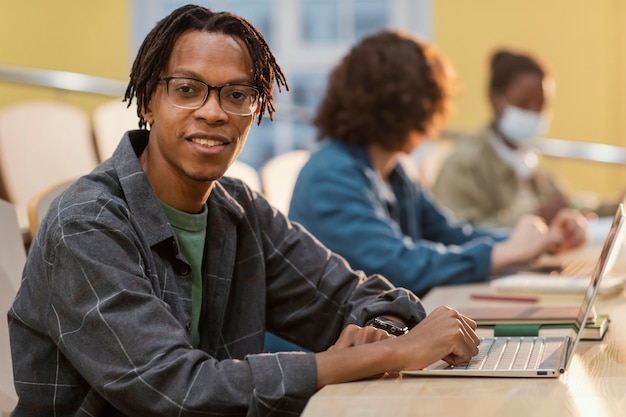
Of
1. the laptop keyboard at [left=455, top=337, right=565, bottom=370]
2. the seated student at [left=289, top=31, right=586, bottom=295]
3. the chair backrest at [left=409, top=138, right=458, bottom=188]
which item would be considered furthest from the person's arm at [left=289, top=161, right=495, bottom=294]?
the chair backrest at [left=409, top=138, right=458, bottom=188]

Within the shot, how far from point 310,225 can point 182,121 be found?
951 millimetres

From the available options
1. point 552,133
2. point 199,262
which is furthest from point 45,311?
point 552,133

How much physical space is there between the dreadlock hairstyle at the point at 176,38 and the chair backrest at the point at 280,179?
1205 millimetres

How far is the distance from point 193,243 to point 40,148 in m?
1.68

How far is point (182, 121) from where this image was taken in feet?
4.49

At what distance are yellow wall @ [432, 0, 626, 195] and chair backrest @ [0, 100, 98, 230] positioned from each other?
3.28 meters

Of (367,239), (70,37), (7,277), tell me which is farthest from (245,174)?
(70,37)

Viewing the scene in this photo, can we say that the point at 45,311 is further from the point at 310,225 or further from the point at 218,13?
the point at 310,225

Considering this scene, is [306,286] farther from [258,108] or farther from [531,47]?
[531,47]

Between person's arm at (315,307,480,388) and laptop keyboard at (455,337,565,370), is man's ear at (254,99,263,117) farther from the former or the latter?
laptop keyboard at (455,337,565,370)

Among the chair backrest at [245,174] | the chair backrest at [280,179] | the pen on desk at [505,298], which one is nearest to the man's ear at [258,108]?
the pen on desk at [505,298]

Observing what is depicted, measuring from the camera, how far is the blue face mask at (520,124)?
12.5 feet

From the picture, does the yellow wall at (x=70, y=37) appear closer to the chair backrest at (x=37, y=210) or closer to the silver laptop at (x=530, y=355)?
the chair backrest at (x=37, y=210)

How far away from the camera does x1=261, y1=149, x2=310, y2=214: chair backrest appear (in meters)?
2.71
